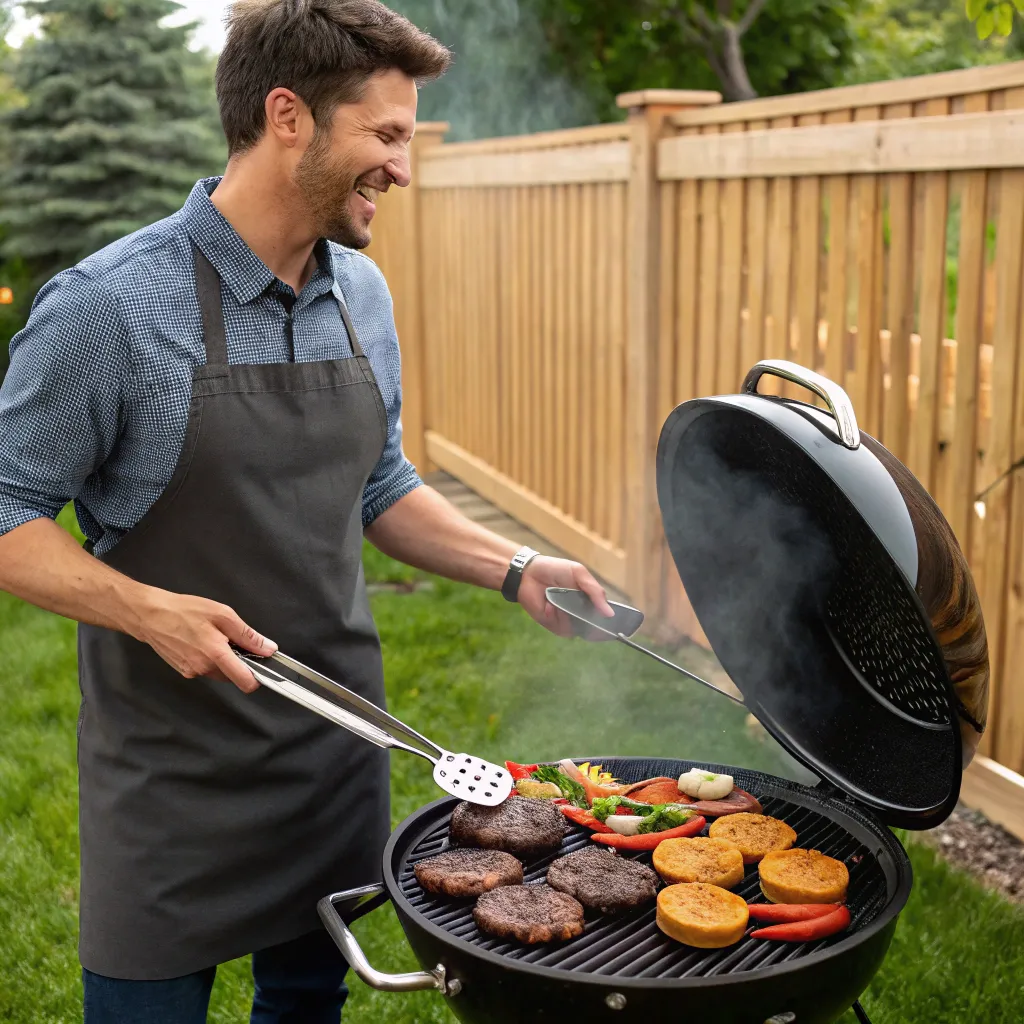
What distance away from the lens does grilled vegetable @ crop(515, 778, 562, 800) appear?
2127 millimetres

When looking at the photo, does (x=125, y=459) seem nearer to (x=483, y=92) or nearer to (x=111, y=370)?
(x=111, y=370)

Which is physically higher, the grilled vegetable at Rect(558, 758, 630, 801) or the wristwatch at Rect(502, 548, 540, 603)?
the wristwatch at Rect(502, 548, 540, 603)

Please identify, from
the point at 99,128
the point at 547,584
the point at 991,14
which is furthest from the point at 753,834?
the point at 99,128

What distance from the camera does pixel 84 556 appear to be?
184 cm

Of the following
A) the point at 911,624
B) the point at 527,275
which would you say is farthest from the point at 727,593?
the point at 527,275

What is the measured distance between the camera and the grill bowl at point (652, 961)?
153 centimetres

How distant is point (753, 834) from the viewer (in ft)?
6.49

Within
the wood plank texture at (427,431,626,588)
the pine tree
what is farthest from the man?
the pine tree

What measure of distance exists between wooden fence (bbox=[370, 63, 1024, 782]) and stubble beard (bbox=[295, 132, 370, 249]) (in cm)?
194

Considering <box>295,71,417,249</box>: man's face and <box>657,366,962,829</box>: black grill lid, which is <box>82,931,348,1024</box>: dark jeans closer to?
<box>657,366,962,829</box>: black grill lid

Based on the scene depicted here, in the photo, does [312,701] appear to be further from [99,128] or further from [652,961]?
[99,128]

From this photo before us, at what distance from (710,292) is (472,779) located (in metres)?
3.10

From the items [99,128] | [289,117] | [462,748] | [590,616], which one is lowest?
[462,748]

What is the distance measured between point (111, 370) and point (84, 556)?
0.96 ft
